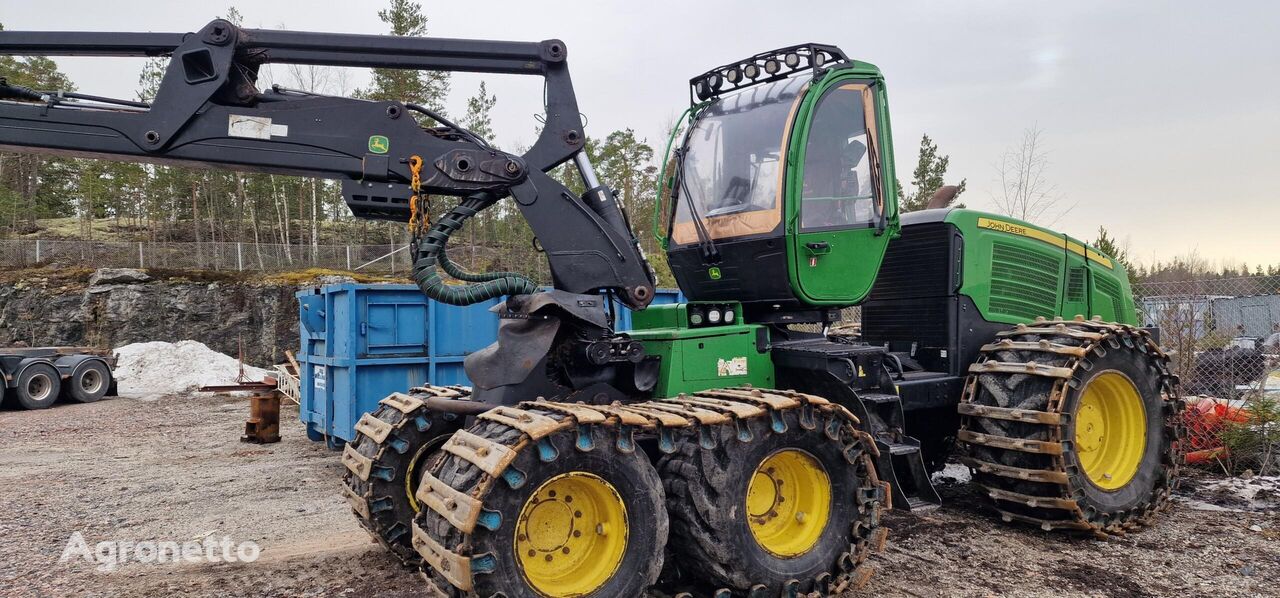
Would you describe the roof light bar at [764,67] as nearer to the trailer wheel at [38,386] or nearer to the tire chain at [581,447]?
the tire chain at [581,447]

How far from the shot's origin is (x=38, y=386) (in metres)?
16.7

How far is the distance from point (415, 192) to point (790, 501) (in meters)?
2.67

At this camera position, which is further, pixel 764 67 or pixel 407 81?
pixel 407 81

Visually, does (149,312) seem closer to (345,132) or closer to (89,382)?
(89,382)

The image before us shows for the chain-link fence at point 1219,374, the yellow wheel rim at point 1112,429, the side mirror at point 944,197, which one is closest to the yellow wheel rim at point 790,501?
the yellow wheel rim at point 1112,429

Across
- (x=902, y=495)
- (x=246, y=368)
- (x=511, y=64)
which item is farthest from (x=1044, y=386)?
(x=246, y=368)

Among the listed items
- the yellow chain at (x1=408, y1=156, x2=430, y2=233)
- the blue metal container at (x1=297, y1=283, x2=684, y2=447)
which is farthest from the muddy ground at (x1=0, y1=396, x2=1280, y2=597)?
the yellow chain at (x1=408, y1=156, x2=430, y2=233)

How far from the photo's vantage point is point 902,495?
15.9ft

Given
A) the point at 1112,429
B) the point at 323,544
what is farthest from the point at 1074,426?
the point at 323,544

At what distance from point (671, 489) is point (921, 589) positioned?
1.72 metres

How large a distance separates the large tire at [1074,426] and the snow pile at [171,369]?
19020 mm

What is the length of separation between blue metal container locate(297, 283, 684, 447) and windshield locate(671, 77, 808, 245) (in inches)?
143

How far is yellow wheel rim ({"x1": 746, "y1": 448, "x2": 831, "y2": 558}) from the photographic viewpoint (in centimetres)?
436

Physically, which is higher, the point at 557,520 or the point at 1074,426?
the point at 1074,426
